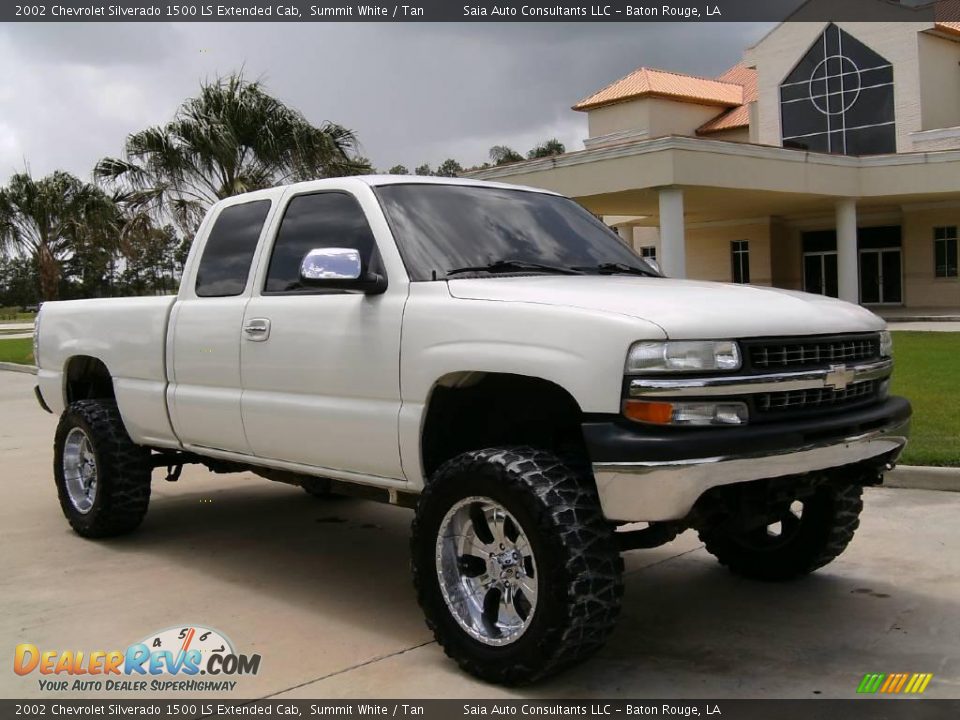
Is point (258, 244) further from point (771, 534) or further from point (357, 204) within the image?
point (771, 534)

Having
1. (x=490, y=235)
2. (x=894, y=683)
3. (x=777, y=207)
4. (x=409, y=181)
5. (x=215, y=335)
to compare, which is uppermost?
(x=777, y=207)

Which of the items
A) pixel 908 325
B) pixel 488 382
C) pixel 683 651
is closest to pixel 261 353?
pixel 488 382

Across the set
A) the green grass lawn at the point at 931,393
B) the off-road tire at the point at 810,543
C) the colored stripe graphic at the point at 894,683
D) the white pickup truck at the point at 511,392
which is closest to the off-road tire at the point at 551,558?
the white pickup truck at the point at 511,392

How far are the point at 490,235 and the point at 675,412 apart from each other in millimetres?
1639

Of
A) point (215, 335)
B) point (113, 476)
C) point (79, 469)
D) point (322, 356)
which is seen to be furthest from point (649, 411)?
point (79, 469)

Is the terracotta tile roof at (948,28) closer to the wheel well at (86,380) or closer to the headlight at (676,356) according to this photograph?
the wheel well at (86,380)

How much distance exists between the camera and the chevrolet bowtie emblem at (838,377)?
399cm

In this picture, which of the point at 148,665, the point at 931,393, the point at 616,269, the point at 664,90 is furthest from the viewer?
the point at 664,90

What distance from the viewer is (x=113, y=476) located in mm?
6344

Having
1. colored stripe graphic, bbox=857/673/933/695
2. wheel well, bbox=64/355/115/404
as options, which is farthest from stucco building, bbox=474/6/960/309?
colored stripe graphic, bbox=857/673/933/695

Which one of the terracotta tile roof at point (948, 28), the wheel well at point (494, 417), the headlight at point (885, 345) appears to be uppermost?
the terracotta tile roof at point (948, 28)

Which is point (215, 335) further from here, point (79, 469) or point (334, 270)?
point (79, 469)

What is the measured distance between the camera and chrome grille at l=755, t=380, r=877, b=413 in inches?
149

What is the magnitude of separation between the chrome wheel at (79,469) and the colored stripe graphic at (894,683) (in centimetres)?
487
